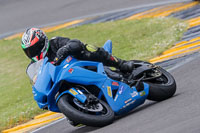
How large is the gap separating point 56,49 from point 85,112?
115cm

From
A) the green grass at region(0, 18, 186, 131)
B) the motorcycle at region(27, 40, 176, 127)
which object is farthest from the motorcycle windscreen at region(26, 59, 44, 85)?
the green grass at region(0, 18, 186, 131)

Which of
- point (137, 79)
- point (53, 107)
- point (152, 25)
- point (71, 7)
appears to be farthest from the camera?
point (71, 7)

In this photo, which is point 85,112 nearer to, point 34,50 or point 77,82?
point 77,82

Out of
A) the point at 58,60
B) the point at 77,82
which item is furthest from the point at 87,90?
the point at 58,60

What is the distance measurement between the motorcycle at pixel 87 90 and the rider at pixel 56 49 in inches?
3.9

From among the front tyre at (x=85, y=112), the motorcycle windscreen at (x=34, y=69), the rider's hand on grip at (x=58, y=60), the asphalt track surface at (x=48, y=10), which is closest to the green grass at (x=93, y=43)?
the asphalt track surface at (x=48, y=10)

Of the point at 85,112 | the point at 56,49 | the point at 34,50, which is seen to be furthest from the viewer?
the point at 56,49

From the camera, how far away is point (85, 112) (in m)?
5.82

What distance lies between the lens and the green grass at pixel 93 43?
942cm

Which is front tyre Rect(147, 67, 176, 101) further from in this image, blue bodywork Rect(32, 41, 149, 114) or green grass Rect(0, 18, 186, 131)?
green grass Rect(0, 18, 186, 131)

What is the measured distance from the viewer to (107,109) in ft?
19.7

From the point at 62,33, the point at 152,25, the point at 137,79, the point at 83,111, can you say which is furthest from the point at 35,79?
the point at 62,33

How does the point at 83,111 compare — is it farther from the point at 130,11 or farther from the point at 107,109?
the point at 130,11

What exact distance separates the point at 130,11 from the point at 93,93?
9156 mm
